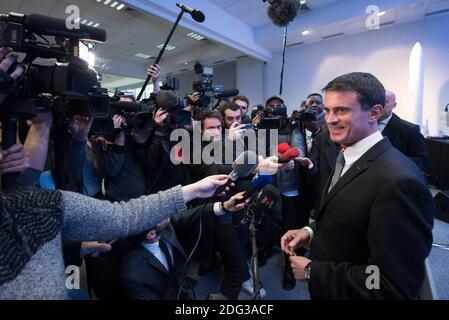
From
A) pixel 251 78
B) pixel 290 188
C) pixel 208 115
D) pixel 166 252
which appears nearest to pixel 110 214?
pixel 166 252

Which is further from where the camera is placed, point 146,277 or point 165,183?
point 165,183

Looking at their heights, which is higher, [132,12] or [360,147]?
[132,12]

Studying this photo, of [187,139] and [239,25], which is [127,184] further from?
[239,25]

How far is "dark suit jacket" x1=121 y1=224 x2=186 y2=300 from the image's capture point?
48.7 inches

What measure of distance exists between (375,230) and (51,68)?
1.10 m

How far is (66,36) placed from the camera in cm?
87

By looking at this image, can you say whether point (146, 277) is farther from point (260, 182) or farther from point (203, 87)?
point (203, 87)

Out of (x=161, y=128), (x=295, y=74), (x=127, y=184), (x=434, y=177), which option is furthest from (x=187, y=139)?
(x=295, y=74)

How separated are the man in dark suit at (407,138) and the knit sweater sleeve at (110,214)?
5.72 ft

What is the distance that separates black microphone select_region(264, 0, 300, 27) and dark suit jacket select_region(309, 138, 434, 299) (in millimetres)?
3226

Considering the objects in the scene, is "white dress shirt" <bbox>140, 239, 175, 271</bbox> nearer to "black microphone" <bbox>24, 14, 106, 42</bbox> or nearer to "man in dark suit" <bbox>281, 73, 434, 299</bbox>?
"man in dark suit" <bbox>281, 73, 434, 299</bbox>

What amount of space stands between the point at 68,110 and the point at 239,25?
5.28 metres

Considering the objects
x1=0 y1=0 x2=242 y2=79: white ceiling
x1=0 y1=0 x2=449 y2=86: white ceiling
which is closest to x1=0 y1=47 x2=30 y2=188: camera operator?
x1=0 y1=0 x2=449 y2=86: white ceiling

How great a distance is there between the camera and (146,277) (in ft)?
4.17
